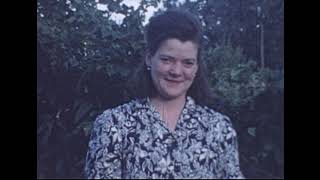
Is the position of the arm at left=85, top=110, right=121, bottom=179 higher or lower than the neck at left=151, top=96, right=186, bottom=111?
lower

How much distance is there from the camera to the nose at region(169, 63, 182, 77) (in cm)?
168

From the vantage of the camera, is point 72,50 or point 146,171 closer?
point 146,171

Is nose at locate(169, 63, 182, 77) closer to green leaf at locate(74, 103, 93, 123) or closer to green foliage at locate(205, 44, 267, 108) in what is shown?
green foliage at locate(205, 44, 267, 108)

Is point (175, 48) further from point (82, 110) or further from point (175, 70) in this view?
point (82, 110)

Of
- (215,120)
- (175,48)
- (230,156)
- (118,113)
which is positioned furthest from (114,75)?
(230,156)

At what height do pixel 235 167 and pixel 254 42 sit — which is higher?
pixel 254 42

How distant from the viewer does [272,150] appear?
175 cm

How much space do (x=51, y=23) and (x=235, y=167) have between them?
0.87 meters

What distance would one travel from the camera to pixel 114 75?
182cm

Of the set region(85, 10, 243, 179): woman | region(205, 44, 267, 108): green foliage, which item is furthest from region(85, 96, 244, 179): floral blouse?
region(205, 44, 267, 108): green foliage

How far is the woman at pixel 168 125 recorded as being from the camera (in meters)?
1.67
